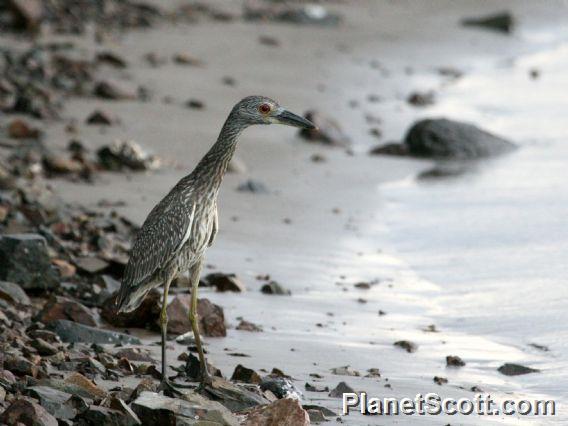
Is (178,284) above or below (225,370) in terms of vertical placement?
above

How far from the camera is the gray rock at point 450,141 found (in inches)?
510

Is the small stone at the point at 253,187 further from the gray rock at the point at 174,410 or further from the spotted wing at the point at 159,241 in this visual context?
the gray rock at the point at 174,410

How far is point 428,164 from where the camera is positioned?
12695mm

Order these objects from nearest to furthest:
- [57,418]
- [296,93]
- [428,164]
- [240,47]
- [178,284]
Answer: [57,418]
[178,284]
[428,164]
[296,93]
[240,47]

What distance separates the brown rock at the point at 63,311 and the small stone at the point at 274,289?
1530 millimetres

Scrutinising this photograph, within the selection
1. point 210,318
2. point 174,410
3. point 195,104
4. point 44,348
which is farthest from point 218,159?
point 195,104

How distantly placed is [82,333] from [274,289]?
179 cm

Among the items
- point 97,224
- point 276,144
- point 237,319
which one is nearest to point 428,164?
point 276,144

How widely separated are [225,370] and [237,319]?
3.31ft

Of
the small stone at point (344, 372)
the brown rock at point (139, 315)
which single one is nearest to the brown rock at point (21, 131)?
the brown rock at point (139, 315)

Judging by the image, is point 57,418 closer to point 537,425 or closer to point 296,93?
point 537,425

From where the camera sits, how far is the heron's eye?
7.14 meters

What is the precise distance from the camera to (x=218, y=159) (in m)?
6.98

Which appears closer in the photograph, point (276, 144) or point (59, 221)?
point (59, 221)
